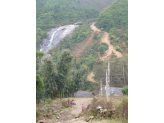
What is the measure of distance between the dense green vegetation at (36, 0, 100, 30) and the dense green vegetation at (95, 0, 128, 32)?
1345 cm

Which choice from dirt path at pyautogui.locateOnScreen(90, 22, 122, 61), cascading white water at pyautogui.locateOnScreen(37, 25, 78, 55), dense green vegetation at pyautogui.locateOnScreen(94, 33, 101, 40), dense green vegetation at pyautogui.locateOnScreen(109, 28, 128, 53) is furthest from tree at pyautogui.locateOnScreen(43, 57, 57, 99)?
dense green vegetation at pyautogui.locateOnScreen(94, 33, 101, 40)

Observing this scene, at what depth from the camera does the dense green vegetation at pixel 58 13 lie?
54125 mm

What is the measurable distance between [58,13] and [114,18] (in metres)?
22.8

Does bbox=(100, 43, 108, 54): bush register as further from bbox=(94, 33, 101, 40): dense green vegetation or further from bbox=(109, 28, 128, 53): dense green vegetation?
bbox=(94, 33, 101, 40): dense green vegetation

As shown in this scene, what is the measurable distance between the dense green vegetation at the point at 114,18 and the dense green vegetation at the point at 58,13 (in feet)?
44.1

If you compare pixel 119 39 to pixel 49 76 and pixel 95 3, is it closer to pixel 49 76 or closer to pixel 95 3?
pixel 49 76

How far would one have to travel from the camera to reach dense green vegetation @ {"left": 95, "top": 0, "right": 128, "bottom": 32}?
4438cm

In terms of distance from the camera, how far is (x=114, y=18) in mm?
45969

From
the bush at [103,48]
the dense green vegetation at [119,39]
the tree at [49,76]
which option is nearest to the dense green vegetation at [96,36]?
the dense green vegetation at [119,39]

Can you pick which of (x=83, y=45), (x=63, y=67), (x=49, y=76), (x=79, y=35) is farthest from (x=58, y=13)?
(x=49, y=76)
